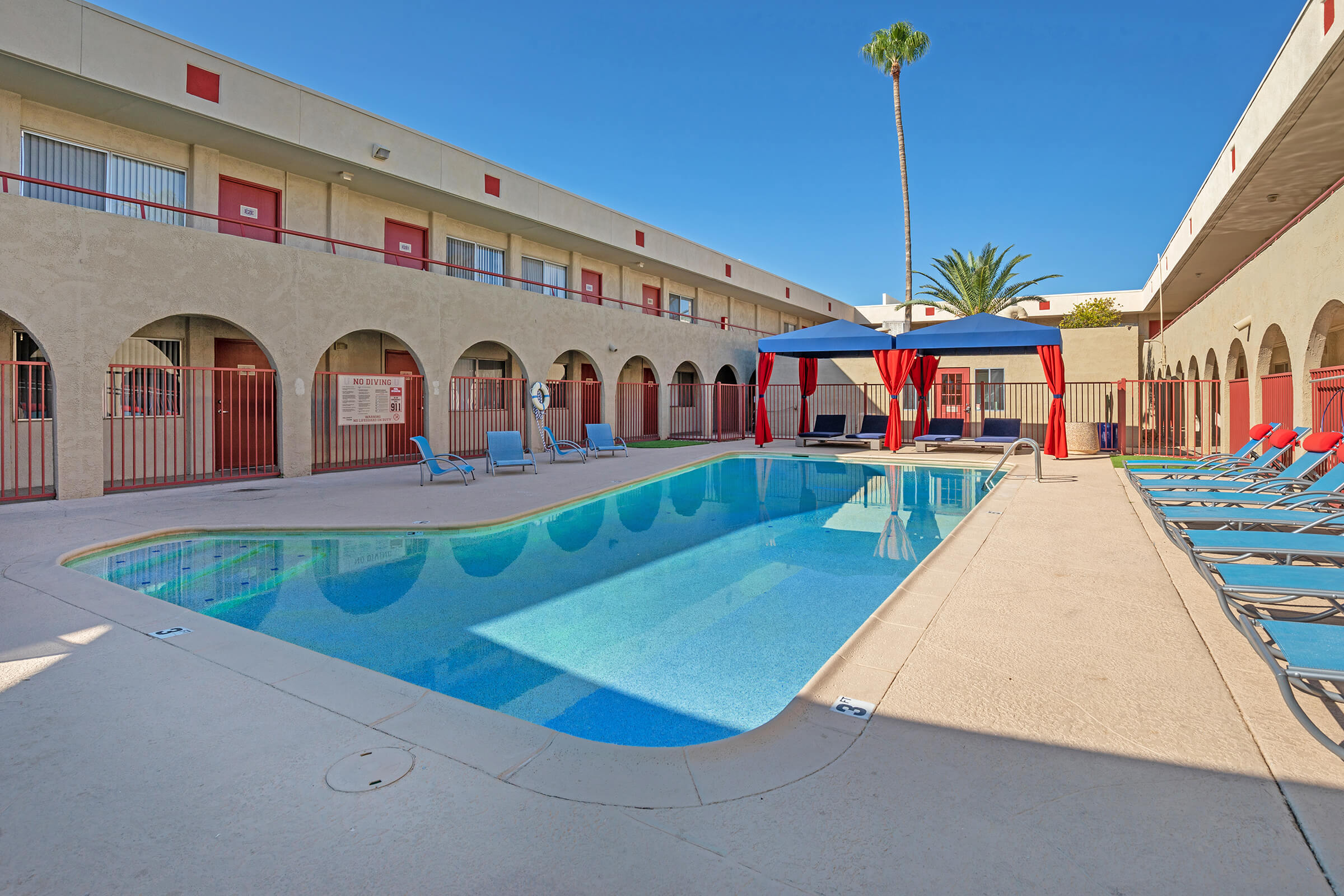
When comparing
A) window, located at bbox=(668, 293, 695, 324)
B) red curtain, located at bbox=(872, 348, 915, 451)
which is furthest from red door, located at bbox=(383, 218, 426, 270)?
red curtain, located at bbox=(872, 348, 915, 451)

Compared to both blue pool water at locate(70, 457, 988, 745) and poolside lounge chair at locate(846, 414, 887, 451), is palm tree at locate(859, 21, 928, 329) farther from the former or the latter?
blue pool water at locate(70, 457, 988, 745)

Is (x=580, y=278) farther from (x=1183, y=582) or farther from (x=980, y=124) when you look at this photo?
(x=1183, y=582)

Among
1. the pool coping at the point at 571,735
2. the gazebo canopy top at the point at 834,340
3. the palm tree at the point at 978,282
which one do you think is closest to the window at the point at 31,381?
the pool coping at the point at 571,735

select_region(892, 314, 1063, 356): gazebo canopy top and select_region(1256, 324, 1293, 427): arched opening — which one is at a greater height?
select_region(892, 314, 1063, 356): gazebo canopy top

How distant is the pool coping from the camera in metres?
2.43

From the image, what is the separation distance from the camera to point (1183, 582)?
16.1 feet

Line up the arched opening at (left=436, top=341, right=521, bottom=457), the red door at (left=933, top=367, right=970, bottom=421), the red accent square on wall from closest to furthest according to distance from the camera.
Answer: the red accent square on wall
the arched opening at (left=436, top=341, right=521, bottom=457)
the red door at (left=933, top=367, right=970, bottom=421)

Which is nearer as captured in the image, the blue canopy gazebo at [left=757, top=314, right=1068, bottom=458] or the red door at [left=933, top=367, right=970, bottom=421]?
the blue canopy gazebo at [left=757, top=314, right=1068, bottom=458]

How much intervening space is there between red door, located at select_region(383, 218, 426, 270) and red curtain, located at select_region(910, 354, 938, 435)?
12842 mm

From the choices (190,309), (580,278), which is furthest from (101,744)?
(580,278)

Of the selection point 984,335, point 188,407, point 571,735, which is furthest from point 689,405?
point 571,735

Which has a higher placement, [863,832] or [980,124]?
[980,124]

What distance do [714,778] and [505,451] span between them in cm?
1114

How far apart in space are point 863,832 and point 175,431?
12667 millimetres
